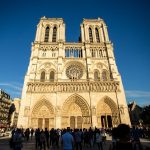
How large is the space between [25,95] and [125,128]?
2551 centimetres

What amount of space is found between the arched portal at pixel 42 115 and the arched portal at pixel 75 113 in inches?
88.2

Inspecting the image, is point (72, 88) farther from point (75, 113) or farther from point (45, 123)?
point (45, 123)

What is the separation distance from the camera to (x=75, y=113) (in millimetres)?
26906

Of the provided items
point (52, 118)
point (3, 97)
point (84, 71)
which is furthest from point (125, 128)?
point (3, 97)

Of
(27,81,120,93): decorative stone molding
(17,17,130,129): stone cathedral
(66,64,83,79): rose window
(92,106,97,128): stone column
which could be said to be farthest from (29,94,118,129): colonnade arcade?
(66,64,83,79): rose window

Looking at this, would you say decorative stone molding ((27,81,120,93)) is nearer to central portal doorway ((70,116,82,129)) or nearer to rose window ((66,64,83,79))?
A: rose window ((66,64,83,79))

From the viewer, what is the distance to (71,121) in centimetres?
2648

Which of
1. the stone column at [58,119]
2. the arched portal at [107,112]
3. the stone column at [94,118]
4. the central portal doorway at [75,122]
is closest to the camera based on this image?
the stone column at [58,119]

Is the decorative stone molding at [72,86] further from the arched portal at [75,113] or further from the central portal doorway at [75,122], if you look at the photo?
the central portal doorway at [75,122]

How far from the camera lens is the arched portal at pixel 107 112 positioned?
26.2 m

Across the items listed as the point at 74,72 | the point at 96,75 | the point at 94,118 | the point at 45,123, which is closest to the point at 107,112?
the point at 94,118

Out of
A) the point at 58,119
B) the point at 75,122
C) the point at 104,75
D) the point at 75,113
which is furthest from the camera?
the point at 104,75


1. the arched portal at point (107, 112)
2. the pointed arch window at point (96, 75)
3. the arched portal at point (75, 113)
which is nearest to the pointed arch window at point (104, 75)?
the pointed arch window at point (96, 75)

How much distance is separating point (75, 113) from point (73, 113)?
36 cm
